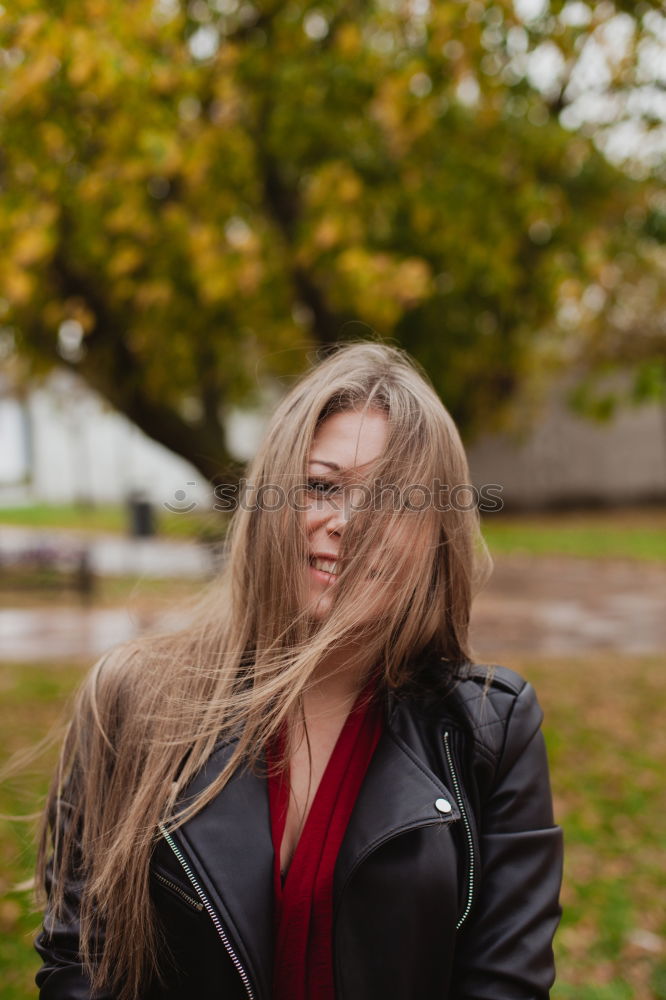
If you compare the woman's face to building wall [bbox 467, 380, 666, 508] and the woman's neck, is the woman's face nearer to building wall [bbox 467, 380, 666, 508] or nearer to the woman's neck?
the woman's neck

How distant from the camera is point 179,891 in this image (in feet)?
4.99

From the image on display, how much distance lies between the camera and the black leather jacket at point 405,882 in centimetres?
149

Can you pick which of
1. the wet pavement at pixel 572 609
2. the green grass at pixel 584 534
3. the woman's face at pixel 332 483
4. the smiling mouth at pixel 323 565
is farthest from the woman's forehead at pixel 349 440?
the green grass at pixel 584 534

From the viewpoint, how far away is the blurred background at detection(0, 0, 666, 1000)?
4238 millimetres

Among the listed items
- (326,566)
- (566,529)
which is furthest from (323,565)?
(566,529)

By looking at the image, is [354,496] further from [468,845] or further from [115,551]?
[115,551]

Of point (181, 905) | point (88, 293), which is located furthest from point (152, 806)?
point (88, 293)

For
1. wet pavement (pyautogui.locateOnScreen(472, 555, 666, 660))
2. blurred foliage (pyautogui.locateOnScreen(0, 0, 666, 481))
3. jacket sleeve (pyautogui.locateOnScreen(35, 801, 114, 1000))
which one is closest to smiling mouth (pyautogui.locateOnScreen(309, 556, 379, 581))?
jacket sleeve (pyautogui.locateOnScreen(35, 801, 114, 1000))

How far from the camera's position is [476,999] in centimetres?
155

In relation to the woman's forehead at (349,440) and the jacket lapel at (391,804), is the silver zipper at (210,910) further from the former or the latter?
the woman's forehead at (349,440)

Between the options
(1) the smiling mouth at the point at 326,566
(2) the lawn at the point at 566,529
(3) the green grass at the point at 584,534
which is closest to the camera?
(1) the smiling mouth at the point at 326,566

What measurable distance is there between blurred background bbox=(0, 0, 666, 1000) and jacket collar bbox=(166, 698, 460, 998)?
1.86 metres

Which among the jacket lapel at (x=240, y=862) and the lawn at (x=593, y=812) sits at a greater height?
the jacket lapel at (x=240, y=862)

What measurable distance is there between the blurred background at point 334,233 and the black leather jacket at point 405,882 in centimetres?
186
